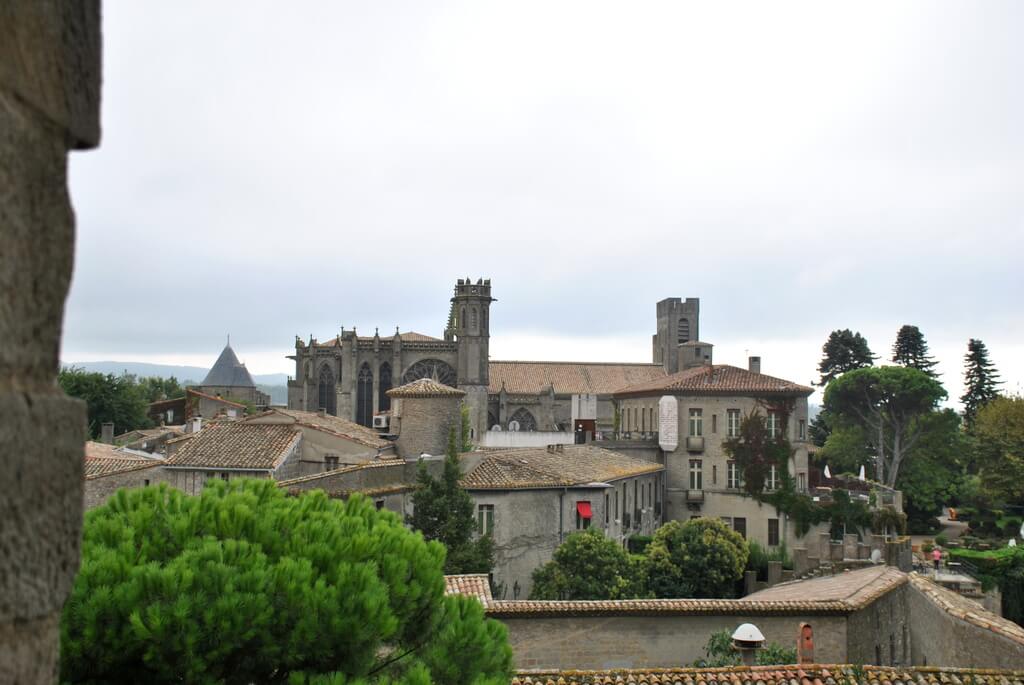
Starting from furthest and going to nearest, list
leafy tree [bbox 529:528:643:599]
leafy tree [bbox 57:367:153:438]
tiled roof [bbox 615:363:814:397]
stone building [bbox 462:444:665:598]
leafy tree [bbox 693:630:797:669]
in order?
leafy tree [bbox 57:367:153:438] → tiled roof [bbox 615:363:814:397] → stone building [bbox 462:444:665:598] → leafy tree [bbox 529:528:643:599] → leafy tree [bbox 693:630:797:669]

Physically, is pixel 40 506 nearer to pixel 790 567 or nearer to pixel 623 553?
pixel 623 553

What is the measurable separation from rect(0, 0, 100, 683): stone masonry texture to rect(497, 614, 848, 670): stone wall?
1623 centimetres

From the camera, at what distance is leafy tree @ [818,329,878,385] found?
8175 centimetres

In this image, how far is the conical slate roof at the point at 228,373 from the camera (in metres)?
106

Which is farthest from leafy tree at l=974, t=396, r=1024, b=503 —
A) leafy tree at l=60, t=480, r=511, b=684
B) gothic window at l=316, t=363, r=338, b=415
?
leafy tree at l=60, t=480, r=511, b=684

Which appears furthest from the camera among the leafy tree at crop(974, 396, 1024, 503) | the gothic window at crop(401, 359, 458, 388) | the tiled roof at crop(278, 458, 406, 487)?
the gothic window at crop(401, 359, 458, 388)

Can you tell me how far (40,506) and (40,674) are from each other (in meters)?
0.36

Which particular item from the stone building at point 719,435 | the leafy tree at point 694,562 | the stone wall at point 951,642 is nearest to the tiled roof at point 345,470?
the leafy tree at point 694,562

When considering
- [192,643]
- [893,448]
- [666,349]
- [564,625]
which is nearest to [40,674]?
[192,643]

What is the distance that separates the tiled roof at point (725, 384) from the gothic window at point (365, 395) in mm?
27777

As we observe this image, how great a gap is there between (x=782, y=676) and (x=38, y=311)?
42.7ft

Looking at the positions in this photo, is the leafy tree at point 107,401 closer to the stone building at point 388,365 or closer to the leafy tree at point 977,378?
the stone building at point 388,365

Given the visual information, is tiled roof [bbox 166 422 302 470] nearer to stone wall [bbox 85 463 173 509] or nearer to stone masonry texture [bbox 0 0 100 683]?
stone wall [bbox 85 463 173 509]

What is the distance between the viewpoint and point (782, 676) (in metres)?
13.0
